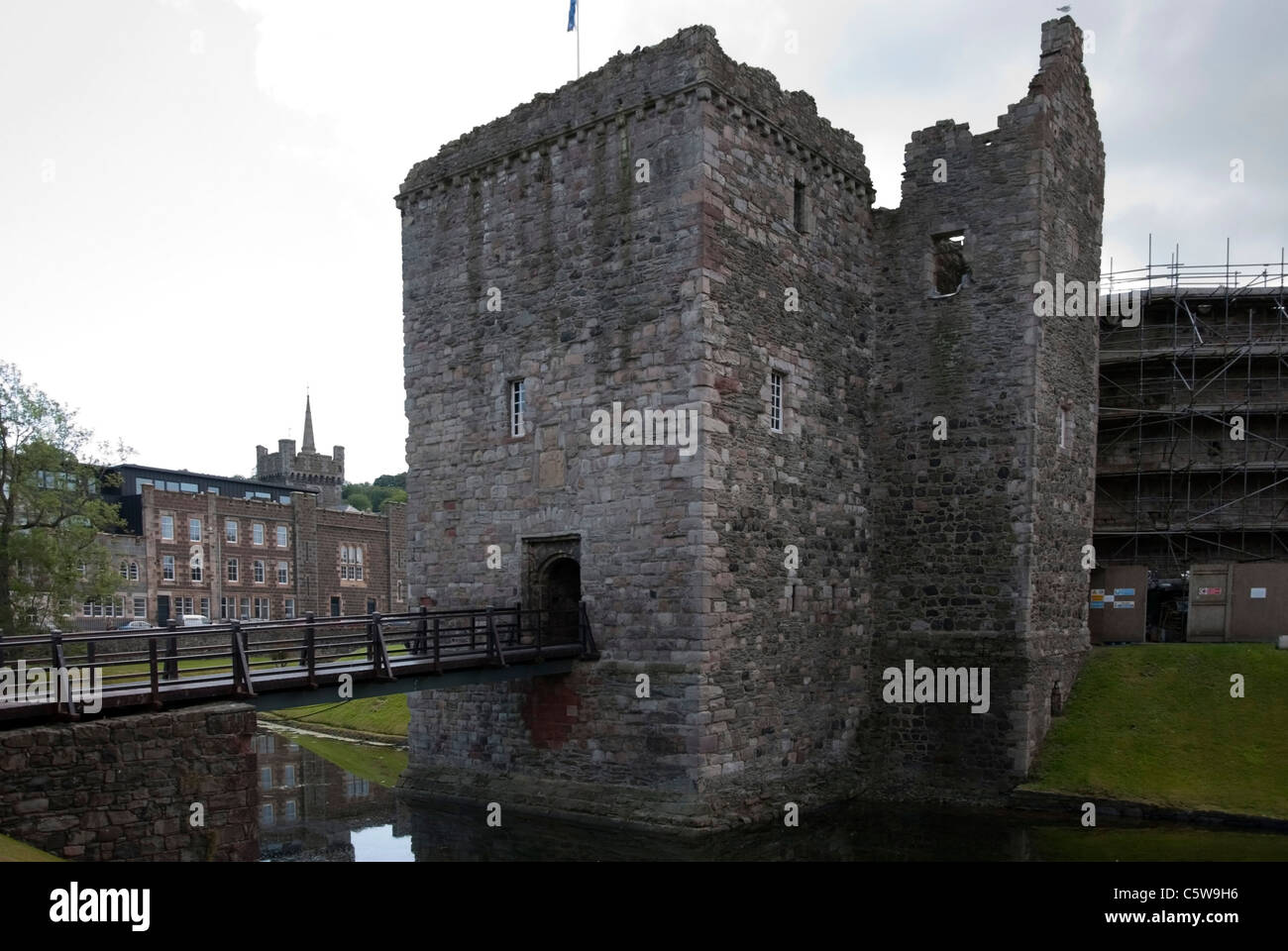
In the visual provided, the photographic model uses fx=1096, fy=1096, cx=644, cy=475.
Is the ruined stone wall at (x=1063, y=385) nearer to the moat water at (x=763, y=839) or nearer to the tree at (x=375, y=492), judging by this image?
the moat water at (x=763, y=839)

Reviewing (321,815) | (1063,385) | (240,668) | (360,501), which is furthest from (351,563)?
(240,668)

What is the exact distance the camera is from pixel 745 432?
18703 millimetres

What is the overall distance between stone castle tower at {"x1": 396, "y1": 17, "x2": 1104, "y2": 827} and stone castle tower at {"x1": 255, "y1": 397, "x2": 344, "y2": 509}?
6569 centimetres

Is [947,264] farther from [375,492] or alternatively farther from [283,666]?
[375,492]

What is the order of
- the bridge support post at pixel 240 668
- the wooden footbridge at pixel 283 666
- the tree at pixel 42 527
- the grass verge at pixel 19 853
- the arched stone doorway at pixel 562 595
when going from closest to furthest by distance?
the grass verge at pixel 19 853 < the wooden footbridge at pixel 283 666 < the bridge support post at pixel 240 668 < the arched stone doorway at pixel 562 595 < the tree at pixel 42 527

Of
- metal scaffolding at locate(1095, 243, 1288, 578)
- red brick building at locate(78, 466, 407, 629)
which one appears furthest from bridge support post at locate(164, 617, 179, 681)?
red brick building at locate(78, 466, 407, 629)

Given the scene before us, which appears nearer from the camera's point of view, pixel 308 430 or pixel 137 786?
pixel 137 786

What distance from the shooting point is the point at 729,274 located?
60.7 feet

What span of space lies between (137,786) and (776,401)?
12.0m

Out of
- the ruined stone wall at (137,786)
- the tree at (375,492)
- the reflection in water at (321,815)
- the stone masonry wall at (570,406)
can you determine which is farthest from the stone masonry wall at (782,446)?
the tree at (375,492)

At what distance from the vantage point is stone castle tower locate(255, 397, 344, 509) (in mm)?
85312

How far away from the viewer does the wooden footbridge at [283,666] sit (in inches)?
474

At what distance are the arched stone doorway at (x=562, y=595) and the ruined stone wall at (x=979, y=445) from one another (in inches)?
242
